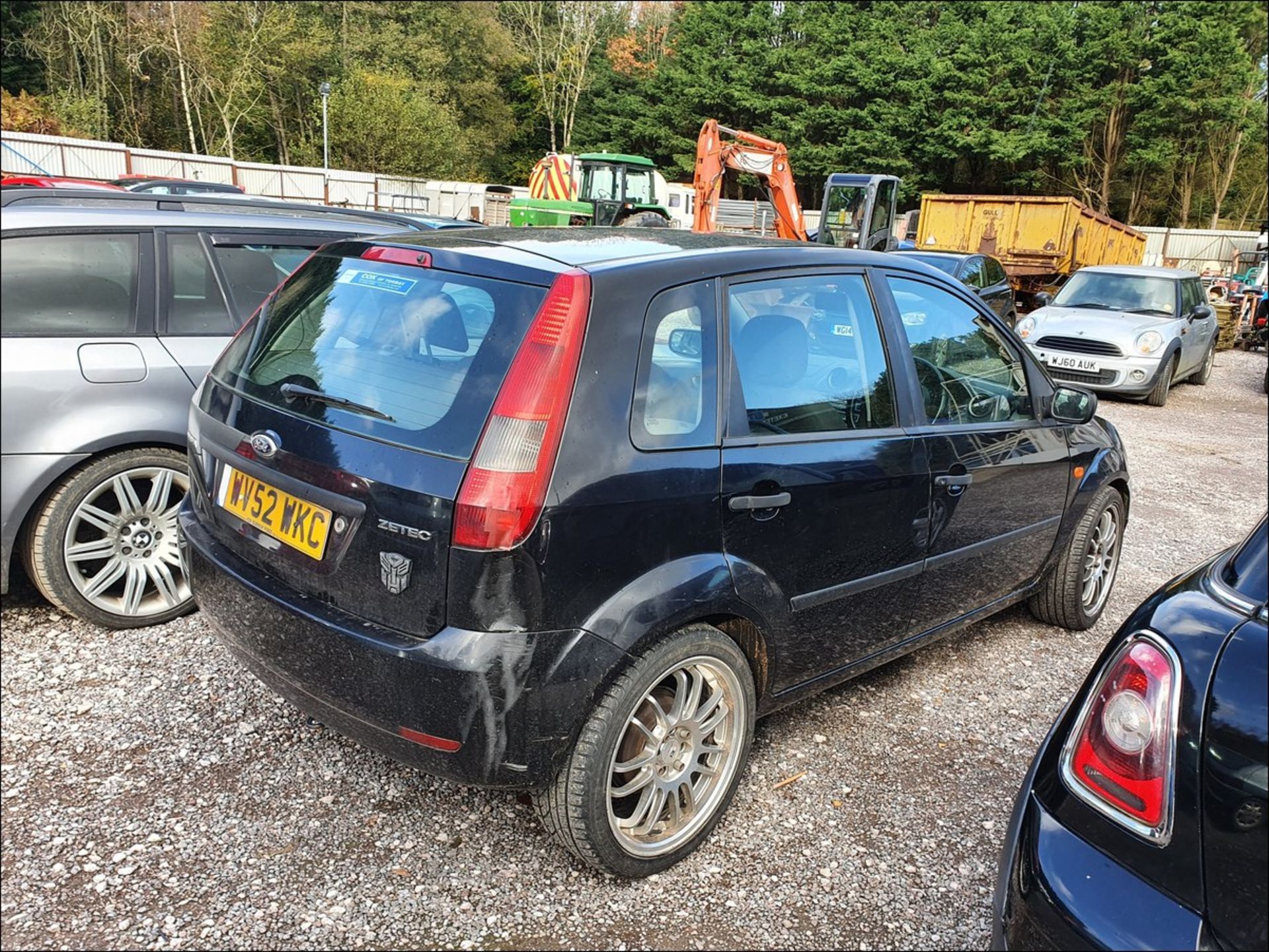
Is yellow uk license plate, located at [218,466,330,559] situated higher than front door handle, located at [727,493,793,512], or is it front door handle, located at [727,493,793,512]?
front door handle, located at [727,493,793,512]

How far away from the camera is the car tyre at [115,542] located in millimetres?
3469

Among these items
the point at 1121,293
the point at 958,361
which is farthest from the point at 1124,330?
the point at 958,361

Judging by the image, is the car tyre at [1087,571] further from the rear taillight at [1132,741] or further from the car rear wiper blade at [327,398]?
the car rear wiper blade at [327,398]

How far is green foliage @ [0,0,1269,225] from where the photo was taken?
32.8 m

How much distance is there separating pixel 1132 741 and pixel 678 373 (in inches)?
52.4

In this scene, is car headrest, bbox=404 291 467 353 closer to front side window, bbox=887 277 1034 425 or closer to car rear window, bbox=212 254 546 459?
car rear window, bbox=212 254 546 459

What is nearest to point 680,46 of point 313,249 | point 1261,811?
point 313,249

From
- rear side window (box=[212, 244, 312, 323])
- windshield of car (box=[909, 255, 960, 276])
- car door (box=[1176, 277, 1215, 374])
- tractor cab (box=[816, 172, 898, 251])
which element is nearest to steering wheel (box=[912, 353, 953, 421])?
rear side window (box=[212, 244, 312, 323])

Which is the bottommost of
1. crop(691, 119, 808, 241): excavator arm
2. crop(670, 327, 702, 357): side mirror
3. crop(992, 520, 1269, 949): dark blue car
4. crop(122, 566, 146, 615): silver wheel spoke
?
crop(122, 566, 146, 615): silver wheel spoke

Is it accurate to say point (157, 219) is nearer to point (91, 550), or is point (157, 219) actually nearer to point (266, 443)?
point (91, 550)

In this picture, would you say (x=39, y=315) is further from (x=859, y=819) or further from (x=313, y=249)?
(x=859, y=819)

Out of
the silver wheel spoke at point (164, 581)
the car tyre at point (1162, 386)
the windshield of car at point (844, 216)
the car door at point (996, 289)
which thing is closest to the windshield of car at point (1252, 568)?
the silver wheel spoke at point (164, 581)

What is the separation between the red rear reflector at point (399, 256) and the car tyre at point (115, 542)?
1.42 metres

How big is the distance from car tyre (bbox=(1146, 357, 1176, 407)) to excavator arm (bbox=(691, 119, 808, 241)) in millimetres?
6973
